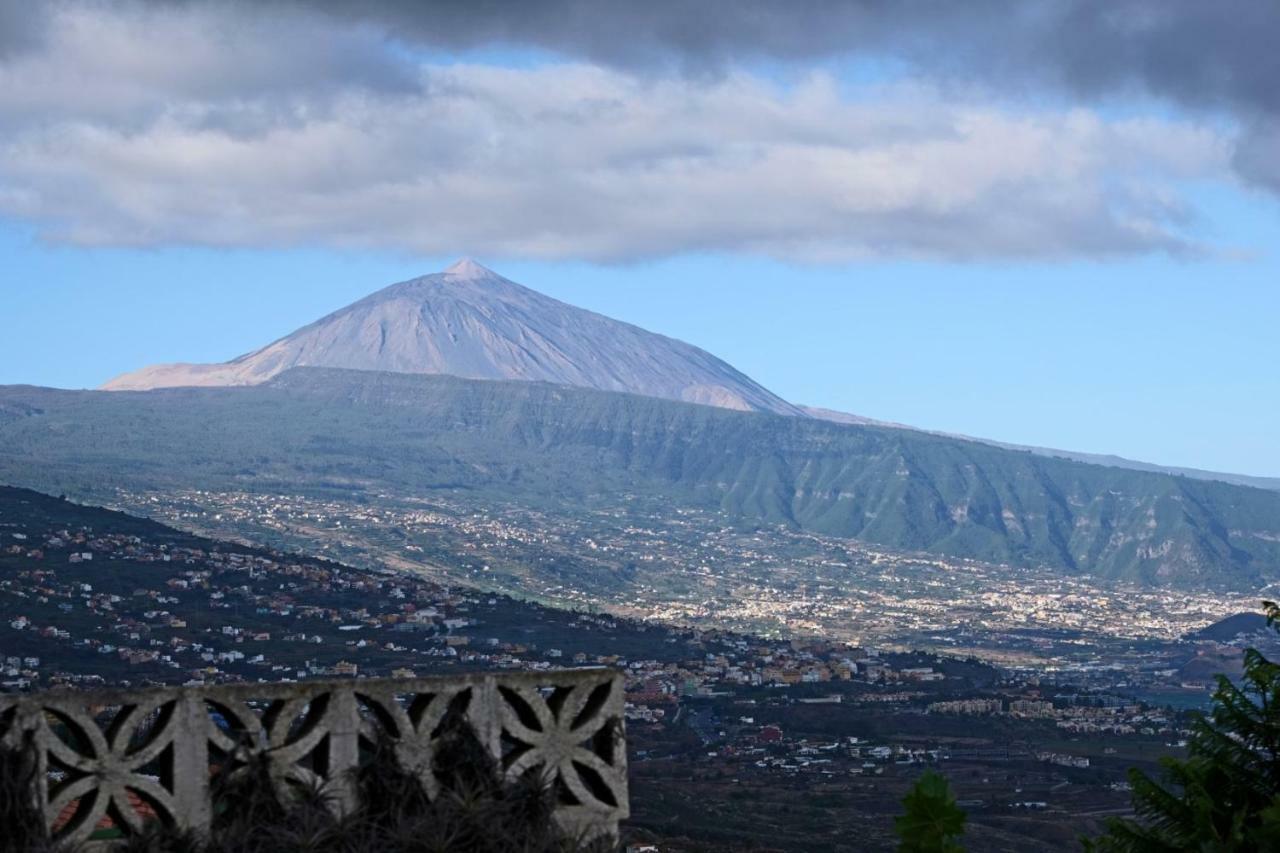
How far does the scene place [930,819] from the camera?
13.8 metres

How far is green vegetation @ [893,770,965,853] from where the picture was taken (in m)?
13.8

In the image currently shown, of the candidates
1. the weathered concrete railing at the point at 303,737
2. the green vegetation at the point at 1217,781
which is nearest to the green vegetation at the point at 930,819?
the weathered concrete railing at the point at 303,737

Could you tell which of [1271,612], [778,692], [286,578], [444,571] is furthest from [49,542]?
[1271,612]

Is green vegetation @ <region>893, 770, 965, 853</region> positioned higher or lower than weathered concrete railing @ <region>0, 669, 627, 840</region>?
lower

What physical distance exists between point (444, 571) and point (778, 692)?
72.1 meters

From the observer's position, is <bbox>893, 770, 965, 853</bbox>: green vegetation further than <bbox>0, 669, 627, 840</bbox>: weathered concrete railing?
Yes

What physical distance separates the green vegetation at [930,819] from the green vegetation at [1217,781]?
2662mm

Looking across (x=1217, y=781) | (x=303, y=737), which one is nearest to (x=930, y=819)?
(x=1217, y=781)

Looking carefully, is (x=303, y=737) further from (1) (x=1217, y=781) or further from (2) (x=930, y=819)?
(1) (x=1217, y=781)

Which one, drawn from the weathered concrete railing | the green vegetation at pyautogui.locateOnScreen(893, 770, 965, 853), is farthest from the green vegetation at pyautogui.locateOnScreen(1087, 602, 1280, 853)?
the weathered concrete railing

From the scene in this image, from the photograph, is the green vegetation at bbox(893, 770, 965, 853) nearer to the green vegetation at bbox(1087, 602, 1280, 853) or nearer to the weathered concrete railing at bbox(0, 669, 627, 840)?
the weathered concrete railing at bbox(0, 669, 627, 840)

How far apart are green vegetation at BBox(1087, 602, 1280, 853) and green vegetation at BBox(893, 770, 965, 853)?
2662mm

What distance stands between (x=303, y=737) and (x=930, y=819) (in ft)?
14.5

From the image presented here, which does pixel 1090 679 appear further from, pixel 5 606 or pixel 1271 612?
pixel 1271 612
